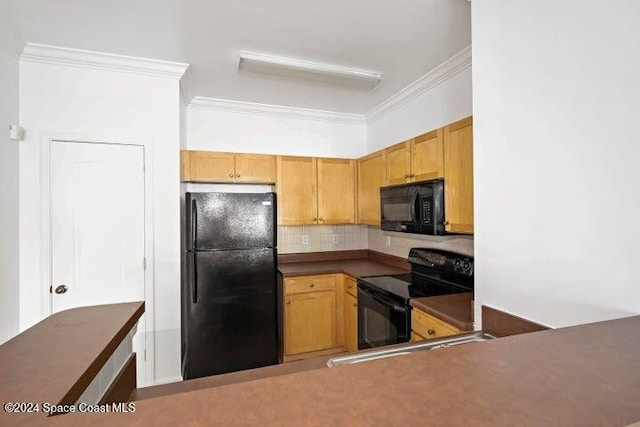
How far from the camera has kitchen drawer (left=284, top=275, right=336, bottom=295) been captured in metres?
2.92

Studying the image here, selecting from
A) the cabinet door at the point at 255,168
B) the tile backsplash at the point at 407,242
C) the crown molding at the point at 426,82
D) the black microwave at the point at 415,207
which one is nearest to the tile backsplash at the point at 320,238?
the tile backsplash at the point at 407,242

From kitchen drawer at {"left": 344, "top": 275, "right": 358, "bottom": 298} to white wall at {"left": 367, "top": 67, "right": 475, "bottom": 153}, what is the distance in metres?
1.50

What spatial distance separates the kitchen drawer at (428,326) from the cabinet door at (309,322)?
1181mm

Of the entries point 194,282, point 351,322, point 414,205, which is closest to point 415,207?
point 414,205

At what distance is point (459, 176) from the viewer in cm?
203

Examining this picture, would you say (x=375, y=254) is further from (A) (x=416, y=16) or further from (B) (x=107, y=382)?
(B) (x=107, y=382)

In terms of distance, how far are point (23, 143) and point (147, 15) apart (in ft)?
4.24

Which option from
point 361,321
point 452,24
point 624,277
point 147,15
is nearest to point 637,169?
point 624,277

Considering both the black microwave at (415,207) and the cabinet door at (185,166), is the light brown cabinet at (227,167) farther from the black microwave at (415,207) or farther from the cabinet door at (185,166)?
the black microwave at (415,207)

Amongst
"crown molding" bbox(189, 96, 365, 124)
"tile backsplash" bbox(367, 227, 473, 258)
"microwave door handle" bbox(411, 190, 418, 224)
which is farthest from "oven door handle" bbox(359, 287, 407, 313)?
"crown molding" bbox(189, 96, 365, 124)

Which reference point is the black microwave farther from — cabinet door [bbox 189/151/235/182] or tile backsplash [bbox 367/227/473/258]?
cabinet door [bbox 189/151/235/182]

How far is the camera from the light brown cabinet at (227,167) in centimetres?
295

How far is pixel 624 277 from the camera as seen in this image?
3.14 feet

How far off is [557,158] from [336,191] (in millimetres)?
2409
